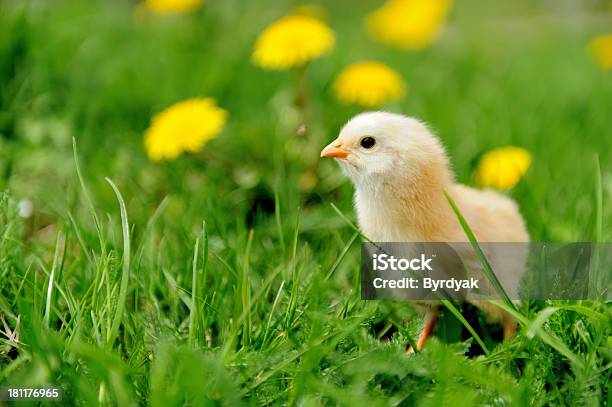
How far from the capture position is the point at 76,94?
3150 mm

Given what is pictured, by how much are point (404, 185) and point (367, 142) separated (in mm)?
162

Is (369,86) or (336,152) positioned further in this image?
(369,86)

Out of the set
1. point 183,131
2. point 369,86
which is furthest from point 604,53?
point 183,131

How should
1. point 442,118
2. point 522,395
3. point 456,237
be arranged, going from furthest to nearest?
point 442,118 < point 456,237 < point 522,395

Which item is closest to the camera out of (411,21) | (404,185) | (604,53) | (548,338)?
(548,338)

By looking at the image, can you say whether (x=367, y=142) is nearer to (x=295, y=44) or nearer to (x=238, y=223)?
(x=238, y=223)

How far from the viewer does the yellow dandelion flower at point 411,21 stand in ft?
13.8

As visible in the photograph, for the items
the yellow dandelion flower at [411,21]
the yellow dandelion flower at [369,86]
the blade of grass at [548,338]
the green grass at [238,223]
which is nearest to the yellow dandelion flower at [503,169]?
the green grass at [238,223]

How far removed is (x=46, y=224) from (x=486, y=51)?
385cm

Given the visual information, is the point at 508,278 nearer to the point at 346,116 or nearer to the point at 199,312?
the point at 199,312

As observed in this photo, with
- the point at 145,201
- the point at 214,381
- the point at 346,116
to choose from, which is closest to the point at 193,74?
the point at 346,116

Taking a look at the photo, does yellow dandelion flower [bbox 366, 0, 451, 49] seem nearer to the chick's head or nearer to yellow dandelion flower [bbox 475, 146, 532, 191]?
yellow dandelion flower [bbox 475, 146, 532, 191]

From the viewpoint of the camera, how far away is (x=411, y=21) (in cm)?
425

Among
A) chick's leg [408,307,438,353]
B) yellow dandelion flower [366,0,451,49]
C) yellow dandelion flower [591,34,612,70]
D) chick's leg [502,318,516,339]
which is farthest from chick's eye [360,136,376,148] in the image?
→ yellow dandelion flower [591,34,612,70]
